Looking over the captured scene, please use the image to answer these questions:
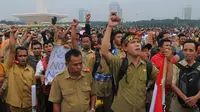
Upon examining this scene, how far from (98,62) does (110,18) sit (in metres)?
1.65

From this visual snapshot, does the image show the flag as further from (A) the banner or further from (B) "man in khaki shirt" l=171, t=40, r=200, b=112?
(A) the banner

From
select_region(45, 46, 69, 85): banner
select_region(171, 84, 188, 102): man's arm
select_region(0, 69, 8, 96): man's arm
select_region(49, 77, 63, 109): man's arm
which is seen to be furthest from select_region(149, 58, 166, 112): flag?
select_region(0, 69, 8, 96): man's arm

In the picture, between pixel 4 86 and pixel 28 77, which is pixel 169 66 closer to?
pixel 28 77

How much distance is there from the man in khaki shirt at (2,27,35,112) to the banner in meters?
0.32

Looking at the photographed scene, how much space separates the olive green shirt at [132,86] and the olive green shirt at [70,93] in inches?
17.4

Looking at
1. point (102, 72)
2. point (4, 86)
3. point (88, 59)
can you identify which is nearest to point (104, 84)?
point (102, 72)

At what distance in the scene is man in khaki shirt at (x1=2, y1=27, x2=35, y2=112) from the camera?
4.46 meters

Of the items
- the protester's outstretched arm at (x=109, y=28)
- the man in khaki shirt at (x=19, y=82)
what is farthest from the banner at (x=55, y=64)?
the protester's outstretched arm at (x=109, y=28)

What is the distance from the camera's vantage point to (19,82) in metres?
4.48

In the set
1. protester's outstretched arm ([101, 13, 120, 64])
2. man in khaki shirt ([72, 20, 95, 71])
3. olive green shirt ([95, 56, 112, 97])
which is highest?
protester's outstretched arm ([101, 13, 120, 64])

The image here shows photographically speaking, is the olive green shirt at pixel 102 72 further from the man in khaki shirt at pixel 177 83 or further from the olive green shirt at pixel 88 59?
the man in khaki shirt at pixel 177 83

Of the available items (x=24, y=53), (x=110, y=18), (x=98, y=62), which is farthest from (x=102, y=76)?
(x=110, y=18)

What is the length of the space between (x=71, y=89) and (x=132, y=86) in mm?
771

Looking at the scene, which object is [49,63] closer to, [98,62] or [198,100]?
[98,62]
